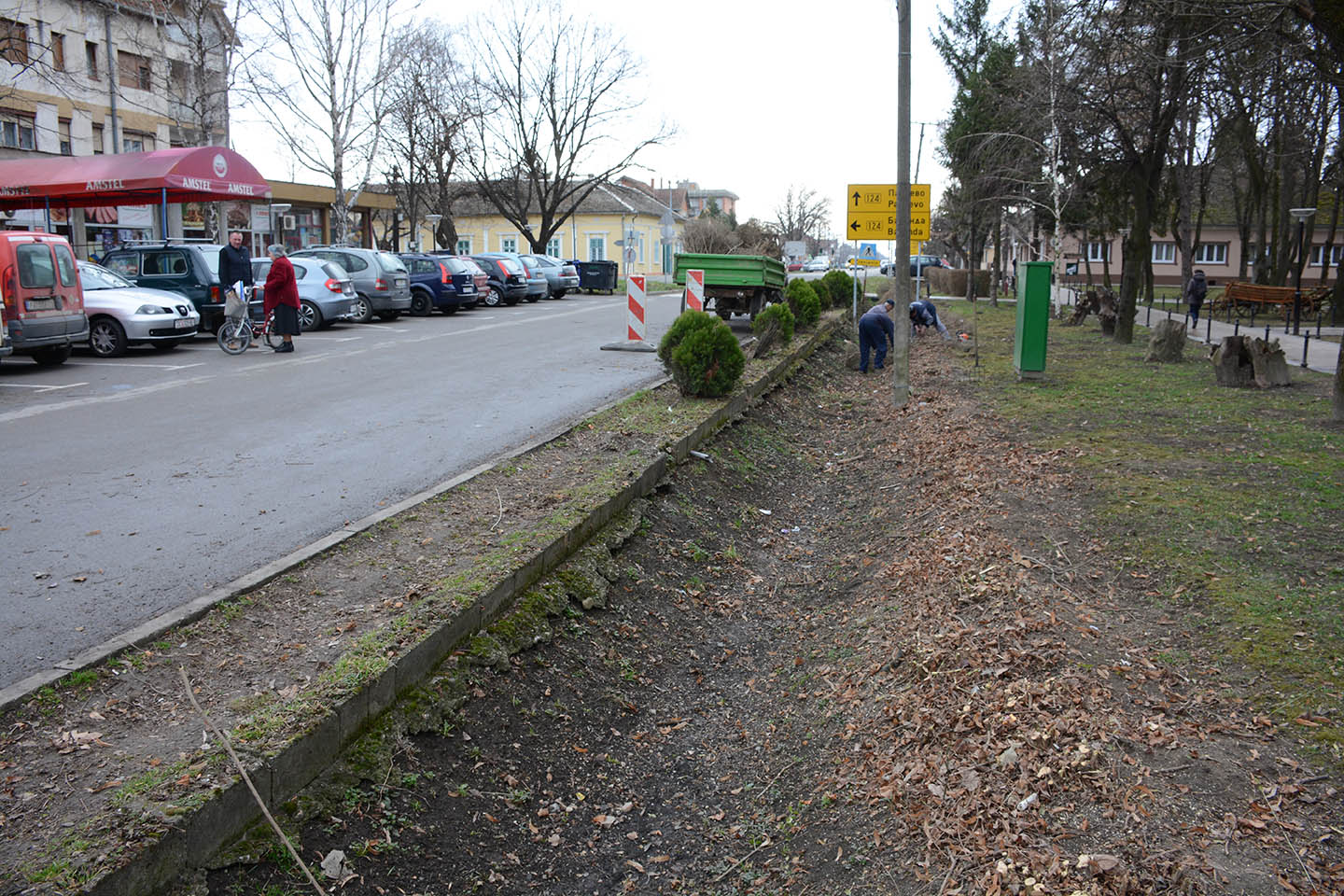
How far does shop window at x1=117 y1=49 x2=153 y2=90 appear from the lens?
38.0 meters

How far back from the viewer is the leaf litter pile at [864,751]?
351cm

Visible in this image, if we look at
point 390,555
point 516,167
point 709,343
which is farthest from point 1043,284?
point 516,167

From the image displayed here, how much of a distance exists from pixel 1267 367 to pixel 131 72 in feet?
131

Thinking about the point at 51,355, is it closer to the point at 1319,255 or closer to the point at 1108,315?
the point at 1108,315

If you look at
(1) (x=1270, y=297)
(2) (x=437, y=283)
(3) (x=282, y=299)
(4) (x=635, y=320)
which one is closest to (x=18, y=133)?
(2) (x=437, y=283)

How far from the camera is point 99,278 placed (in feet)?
55.1

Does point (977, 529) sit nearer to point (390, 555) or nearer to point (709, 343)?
point (390, 555)

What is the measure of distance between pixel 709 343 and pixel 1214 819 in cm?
854

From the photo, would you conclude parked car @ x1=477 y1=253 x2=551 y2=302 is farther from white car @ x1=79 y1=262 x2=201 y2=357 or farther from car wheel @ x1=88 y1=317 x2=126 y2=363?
car wheel @ x1=88 y1=317 x2=126 y2=363

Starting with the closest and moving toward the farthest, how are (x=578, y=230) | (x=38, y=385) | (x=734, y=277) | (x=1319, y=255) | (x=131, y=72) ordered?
(x=38, y=385), (x=734, y=277), (x=131, y=72), (x=1319, y=255), (x=578, y=230)

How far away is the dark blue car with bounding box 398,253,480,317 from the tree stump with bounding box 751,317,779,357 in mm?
13285

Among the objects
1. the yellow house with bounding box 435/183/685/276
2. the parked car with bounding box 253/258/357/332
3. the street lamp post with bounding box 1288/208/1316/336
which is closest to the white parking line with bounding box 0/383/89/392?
the parked car with bounding box 253/258/357/332

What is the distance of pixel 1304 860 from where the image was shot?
324 cm

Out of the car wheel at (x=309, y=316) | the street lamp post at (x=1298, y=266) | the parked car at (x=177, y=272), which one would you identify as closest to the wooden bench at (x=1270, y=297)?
the street lamp post at (x=1298, y=266)
